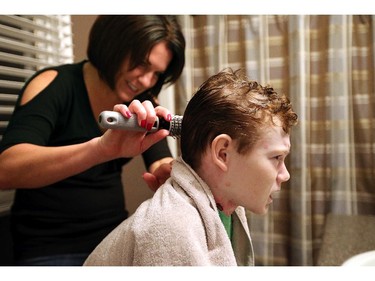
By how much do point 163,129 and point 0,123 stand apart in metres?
0.34

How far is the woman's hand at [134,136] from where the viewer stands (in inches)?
20.5

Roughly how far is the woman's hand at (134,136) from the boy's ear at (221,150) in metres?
A: 0.09

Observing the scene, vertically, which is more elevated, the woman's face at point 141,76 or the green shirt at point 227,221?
the woman's face at point 141,76

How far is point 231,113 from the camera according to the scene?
503 mm

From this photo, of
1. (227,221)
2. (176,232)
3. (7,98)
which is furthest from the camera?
(7,98)

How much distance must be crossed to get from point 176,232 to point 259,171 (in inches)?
6.3

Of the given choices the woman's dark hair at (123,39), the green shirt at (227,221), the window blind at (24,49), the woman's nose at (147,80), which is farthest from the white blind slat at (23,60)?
the green shirt at (227,221)

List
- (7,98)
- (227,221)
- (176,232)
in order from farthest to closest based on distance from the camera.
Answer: (7,98), (227,221), (176,232)

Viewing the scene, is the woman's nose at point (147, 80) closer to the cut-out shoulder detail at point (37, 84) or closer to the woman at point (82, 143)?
the woman at point (82, 143)

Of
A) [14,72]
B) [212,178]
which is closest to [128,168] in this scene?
[212,178]

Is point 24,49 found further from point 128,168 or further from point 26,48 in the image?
point 128,168

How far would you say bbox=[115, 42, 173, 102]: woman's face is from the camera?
65cm
